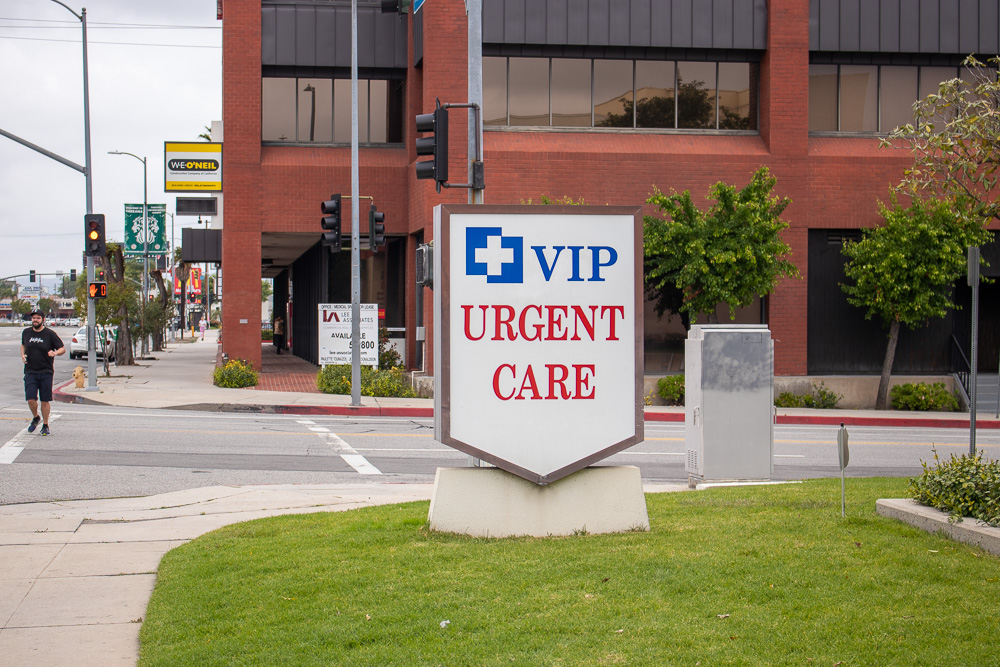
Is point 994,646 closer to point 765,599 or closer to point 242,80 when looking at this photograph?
point 765,599

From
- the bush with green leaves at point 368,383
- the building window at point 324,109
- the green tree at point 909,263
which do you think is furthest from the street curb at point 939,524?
the building window at point 324,109

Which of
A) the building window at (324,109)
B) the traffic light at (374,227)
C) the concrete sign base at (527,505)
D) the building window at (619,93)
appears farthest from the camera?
the building window at (324,109)

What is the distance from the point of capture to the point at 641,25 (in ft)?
83.5

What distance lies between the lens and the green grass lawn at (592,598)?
473cm

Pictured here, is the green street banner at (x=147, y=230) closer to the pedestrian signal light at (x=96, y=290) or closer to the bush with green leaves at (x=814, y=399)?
the pedestrian signal light at (x=96, y=290)

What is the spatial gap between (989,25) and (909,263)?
762 cm

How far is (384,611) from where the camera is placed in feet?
17.9

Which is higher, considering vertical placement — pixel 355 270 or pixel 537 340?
pixel 355 270

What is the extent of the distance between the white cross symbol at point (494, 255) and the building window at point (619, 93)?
61.5 ft

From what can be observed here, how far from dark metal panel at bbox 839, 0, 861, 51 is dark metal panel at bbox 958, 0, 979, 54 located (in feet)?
8.82

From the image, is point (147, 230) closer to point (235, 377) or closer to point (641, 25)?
point (235, 377)

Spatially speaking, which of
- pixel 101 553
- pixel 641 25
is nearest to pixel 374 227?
pixel 641 25

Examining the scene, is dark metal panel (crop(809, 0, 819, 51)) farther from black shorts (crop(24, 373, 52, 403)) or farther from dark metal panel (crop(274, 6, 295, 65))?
black shorts (crop(24, 373, 52, 403))

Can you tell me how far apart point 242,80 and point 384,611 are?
24.0 meters
